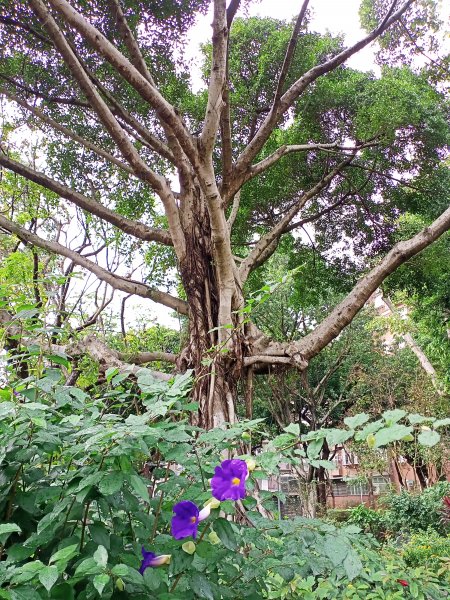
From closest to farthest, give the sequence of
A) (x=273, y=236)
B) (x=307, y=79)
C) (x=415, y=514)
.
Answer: (x=307, y=79) < (x=273, y=236) < (x=415, y=514)

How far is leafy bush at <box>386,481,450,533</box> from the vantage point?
8180mm

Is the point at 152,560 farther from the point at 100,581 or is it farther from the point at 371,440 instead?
the point at 371,440

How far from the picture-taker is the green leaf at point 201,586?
805 mm

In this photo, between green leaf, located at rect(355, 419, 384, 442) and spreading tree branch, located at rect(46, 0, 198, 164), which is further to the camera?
spreading tree branch, located at rect(46, 0, 198, 164)

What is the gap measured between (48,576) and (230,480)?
1.07 ft

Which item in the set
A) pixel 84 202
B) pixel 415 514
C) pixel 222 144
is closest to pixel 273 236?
pixel 222 144

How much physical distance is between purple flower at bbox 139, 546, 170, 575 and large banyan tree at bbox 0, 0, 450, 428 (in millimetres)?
2469

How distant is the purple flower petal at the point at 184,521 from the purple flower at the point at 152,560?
0.04 metres

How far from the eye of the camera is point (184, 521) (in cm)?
84

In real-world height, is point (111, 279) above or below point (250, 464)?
above

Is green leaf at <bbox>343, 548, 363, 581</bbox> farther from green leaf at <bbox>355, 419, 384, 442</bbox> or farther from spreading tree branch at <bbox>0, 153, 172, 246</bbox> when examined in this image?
spreading tree branch at <bbox>0, 153, 172, 246</bbox>

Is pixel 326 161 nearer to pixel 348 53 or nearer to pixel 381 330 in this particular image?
pixel 348 53

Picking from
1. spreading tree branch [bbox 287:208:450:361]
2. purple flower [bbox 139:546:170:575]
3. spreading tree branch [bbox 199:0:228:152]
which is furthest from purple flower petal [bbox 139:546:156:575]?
spreading tree branch [bbox 287:208:450:361]

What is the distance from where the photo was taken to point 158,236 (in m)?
4.89
